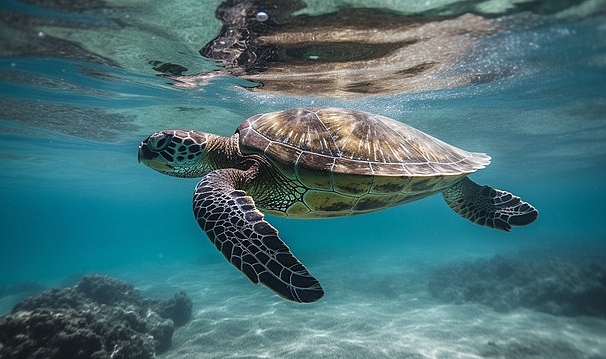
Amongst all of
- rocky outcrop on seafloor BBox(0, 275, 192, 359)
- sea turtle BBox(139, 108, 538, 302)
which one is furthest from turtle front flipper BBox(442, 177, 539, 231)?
rocky outcrop on seafloor BBox(0, 275, 192, 359)

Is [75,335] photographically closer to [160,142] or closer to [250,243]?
[160,142]

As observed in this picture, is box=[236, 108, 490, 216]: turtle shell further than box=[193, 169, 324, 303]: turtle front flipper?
Yes

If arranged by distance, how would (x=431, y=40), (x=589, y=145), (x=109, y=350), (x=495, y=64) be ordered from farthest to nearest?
(x=589, y=145) < (x=495, y=64) < (x=431, y=40) < (x=109, y=350)

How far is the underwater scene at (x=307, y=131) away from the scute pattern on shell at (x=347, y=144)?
41 millimetres

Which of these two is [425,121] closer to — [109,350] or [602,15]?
[602,15]

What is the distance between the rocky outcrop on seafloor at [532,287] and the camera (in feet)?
38.8

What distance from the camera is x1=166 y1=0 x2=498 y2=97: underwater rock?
746cm

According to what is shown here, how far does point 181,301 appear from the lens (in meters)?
12.0

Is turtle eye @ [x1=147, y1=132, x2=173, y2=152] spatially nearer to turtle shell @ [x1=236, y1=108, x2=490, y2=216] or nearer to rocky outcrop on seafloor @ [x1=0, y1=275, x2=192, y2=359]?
turtle shell @ [x1=236, y1=108, x2=490, y2=216]

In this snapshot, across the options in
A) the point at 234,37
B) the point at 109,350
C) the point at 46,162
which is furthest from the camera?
the point at 46,162

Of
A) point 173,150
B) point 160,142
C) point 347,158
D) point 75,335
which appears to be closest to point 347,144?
point 347,158

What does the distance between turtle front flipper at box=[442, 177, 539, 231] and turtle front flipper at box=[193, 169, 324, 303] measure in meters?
4.44

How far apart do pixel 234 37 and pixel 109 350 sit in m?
8.22

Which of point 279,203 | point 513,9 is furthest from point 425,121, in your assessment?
point 279,203
